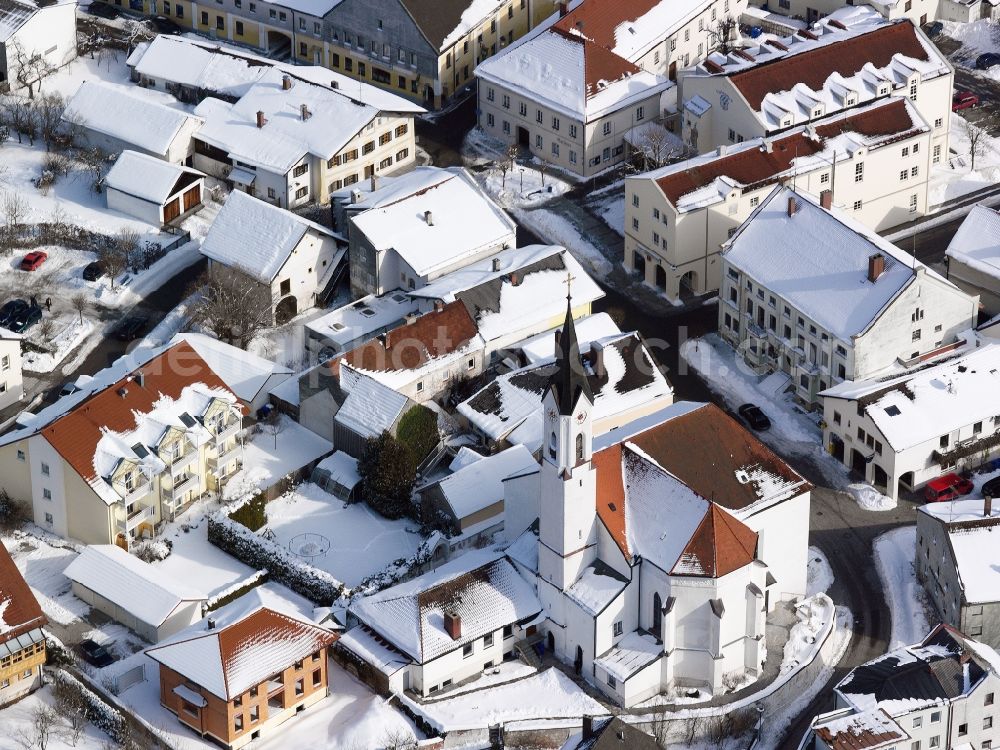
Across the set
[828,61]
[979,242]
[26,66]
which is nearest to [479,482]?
[979,242]

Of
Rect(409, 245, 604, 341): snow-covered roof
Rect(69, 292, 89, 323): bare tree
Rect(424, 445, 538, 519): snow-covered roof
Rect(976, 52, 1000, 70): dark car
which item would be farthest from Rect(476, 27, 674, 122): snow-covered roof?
Rect(424, 445, 538, 519): snow-covered roof

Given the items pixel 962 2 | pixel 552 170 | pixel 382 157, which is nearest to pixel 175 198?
pixel 382 157

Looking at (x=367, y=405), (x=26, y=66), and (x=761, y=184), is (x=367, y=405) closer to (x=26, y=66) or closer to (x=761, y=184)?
(x=761, y=184)

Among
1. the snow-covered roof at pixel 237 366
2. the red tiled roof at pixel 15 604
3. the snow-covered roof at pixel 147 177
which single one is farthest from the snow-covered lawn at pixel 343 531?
the snow-covered roof at pixel 147 177

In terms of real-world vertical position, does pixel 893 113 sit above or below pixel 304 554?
above

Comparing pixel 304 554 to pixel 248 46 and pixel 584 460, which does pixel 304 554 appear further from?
pixel 248 46

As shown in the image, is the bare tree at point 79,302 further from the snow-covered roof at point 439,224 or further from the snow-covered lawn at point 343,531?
the snow-covered lawn at point 343,531
